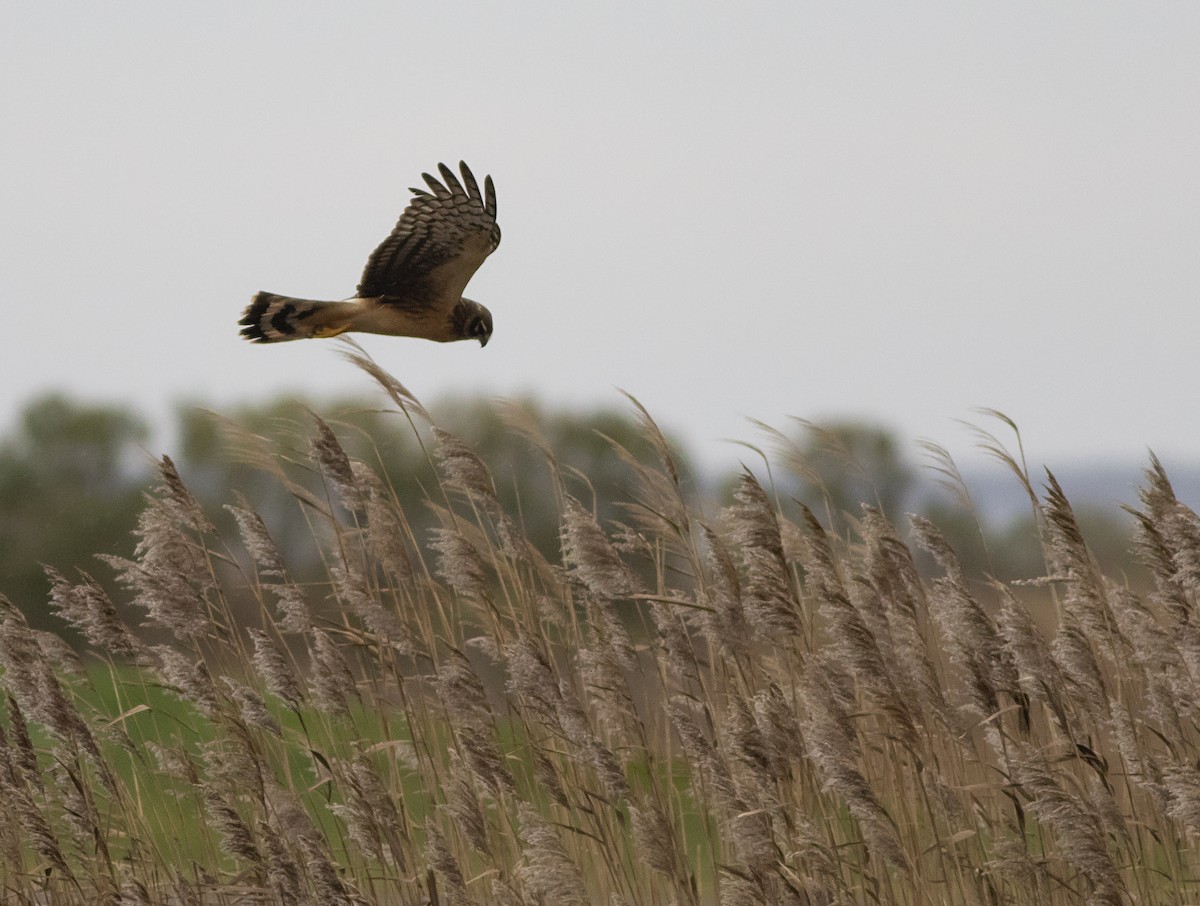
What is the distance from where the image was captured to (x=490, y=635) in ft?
12.4

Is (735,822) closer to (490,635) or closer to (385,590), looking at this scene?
(490,635)

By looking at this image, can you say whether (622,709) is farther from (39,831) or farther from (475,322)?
(475,322)

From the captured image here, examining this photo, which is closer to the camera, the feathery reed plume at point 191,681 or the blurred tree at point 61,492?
the feathery reed plume at point 191,681

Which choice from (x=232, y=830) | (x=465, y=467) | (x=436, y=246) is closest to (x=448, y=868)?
(x=232, y=830)

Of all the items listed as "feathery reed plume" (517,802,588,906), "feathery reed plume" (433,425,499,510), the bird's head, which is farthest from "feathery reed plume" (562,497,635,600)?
the bird's head

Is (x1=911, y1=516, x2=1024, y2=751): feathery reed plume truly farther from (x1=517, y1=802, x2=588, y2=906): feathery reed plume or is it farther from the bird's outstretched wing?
the bird's outstretched wing

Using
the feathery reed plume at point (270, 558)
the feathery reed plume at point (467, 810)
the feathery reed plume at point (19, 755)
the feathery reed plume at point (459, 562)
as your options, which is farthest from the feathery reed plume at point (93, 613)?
the feathery reed plume at point (467, 810)

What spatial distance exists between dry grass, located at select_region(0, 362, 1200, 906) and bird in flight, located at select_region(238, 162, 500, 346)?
5.57 feet

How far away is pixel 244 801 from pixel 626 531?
1379mm

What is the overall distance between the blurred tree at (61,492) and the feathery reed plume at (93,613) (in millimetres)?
14146

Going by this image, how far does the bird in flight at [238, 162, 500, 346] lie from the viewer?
5371 millimetres

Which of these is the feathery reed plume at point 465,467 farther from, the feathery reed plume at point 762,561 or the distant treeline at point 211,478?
the distant treeline at point 211,478

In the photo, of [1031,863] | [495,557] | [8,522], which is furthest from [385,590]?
[8,522]

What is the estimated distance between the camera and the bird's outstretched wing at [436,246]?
5.34 m
